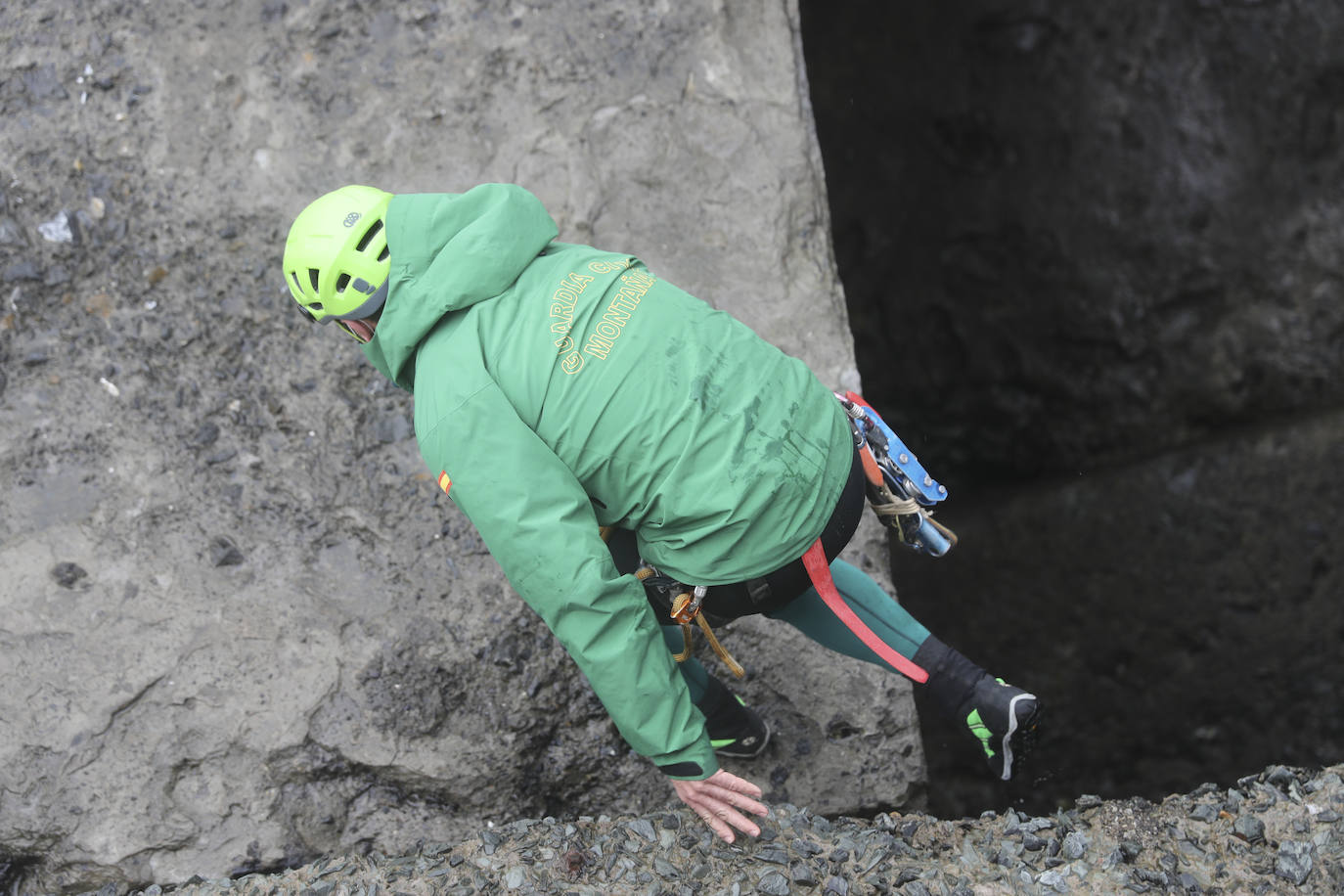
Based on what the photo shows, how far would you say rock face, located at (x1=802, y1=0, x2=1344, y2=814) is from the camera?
4.33m

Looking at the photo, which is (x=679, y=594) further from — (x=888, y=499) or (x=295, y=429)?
(x=295, y=429)

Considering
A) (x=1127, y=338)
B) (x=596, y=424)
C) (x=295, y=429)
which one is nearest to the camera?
(x=596, y=424)

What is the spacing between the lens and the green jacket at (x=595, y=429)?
5.55ft

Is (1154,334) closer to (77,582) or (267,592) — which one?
(267,592)

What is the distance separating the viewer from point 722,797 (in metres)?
1.88

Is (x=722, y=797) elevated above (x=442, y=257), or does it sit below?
below

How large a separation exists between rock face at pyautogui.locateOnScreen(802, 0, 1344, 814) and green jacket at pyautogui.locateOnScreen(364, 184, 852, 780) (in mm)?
2803

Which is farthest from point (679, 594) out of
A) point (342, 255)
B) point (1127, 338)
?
point (1127, 338)

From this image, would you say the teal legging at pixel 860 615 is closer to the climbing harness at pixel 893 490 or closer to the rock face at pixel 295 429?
the climbing harness at pixel 893 490

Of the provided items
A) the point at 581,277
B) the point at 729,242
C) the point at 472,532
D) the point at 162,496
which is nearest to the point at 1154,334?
the point at 729,242

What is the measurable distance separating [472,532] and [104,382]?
99 centimetres

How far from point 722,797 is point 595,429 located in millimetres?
676

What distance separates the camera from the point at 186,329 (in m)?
2.76

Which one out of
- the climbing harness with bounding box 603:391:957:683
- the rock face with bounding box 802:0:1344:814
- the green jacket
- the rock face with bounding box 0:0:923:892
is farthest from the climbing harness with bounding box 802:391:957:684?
the rock face with bounding box 802:0:1344:814
